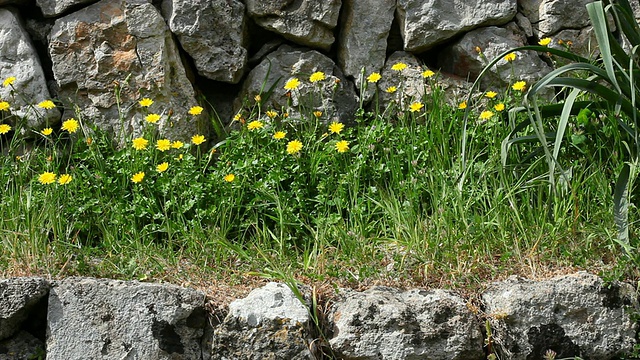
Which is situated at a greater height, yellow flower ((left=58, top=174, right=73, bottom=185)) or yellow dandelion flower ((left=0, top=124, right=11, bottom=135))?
yellow dandelion flower ((left=0, top=124, right=11, bottom=135))

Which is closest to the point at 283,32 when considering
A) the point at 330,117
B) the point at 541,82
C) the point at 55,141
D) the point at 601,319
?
the point at 330,117

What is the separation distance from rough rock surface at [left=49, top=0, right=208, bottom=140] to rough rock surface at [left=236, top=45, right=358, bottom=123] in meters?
0.37

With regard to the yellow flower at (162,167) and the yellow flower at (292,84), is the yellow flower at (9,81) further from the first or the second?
the yellow flower at (292,84)

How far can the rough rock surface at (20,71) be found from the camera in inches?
154

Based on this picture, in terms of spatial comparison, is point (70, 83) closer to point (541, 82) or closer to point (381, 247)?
point (381, 247)

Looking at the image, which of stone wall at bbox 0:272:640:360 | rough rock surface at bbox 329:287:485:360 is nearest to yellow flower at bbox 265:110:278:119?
stone wall at bbox 0:272:640:360

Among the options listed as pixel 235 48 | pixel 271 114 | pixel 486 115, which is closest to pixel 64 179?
pixel 271 114

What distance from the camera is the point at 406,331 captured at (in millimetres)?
2781

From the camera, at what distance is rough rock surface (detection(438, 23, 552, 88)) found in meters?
4.04

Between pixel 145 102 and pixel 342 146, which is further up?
pixel 145 102

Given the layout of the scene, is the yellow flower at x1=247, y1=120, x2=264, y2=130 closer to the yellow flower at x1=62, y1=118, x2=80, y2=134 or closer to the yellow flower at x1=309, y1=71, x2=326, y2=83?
the yellow flower at x1=309, y1=71, x2=326, y2=83

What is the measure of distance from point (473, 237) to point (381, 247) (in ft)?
1.20

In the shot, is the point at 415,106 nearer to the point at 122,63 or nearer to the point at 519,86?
the point at 519,86

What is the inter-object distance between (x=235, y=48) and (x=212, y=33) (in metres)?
0.13
